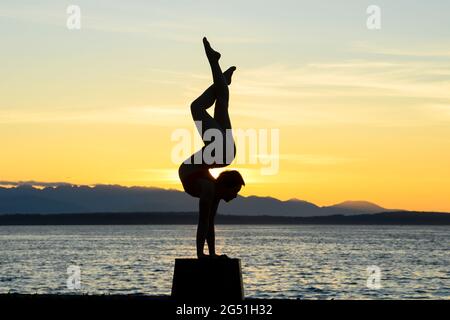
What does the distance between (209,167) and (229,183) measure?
52cm

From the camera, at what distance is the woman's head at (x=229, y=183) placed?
2000 cm

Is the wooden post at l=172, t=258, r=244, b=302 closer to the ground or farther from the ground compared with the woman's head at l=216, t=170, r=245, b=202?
closer to the ground

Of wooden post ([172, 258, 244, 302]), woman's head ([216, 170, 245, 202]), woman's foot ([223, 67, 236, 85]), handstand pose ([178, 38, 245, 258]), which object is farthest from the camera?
woman's foot ([223, 67, 236, 85])

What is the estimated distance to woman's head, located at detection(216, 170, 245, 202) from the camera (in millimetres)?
20000

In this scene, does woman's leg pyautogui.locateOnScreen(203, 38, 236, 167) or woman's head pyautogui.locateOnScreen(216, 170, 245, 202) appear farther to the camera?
woman's head pyautogui.locateOnScreen(216, 170, 245, 202)

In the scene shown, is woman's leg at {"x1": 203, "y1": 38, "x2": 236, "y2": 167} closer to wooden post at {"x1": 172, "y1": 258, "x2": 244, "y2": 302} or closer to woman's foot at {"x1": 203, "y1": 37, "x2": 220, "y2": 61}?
woman's foot at {"x1": 203, "y1": 37, "x2": 220, "y2": 61}

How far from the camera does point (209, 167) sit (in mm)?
19844

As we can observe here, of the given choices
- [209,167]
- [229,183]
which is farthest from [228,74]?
[229,183]

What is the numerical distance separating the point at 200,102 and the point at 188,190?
1710 millimetres

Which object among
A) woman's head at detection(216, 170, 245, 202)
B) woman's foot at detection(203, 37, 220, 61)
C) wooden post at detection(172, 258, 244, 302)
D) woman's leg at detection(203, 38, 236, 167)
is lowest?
wooden post at detection(172, 258, 244, 302)

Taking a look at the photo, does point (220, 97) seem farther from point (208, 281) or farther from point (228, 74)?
point (208, 281)

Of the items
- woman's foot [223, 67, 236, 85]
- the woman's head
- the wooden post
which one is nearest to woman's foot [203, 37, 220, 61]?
woman's foot [223, 67, 236, 85]

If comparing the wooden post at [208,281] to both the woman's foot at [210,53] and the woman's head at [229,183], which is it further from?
the woman's foot at [210,53]
